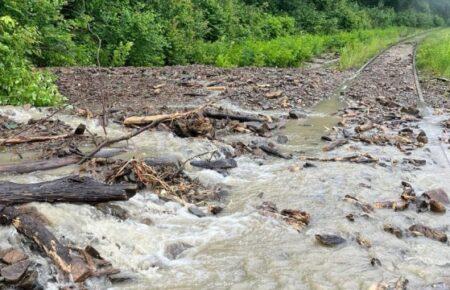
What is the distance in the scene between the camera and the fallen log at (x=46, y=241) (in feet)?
14.2

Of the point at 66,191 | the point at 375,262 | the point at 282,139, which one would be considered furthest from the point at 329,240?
the point at 282,139

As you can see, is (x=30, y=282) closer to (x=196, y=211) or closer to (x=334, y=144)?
(x=196, y=211)

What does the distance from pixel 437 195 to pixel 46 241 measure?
4802mm

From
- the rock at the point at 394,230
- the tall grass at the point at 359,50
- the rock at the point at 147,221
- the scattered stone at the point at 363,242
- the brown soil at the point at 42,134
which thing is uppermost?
the rock at the point at 147,221

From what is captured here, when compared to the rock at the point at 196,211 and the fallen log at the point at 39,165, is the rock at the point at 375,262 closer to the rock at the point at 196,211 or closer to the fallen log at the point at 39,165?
the rock at the point at 196,211

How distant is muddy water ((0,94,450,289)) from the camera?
4.65 meters

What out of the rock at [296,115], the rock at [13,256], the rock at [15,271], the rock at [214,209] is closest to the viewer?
the rock at [15,271]

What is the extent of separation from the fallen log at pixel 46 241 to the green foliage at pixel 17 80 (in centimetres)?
641

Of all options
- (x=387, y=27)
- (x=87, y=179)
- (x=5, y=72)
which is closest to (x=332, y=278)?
(x=87, y=179)

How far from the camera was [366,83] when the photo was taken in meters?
17.5

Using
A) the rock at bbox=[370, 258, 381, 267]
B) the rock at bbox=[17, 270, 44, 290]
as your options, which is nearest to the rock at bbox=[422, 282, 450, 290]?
the rock at bbox=[370, 258, 381, 267]

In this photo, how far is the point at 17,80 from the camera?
1071cm

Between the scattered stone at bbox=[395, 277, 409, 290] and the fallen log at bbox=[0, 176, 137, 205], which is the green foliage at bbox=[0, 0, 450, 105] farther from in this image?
the scattered stone at bbox=[395, 277, 409, 290]

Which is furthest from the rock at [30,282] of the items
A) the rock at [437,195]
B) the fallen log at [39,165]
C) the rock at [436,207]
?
the rock at [437,195]
